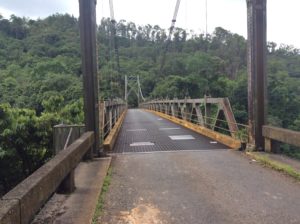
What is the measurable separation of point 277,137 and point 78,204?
3786 mm

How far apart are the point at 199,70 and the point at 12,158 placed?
39104 mm

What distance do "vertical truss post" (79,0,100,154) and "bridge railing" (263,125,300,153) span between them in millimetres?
3009

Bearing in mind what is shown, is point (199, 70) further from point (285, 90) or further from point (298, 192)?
point (298, 192)

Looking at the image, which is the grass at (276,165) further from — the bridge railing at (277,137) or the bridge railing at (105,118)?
the bridge railing at (105,118)

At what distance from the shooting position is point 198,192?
175 inches

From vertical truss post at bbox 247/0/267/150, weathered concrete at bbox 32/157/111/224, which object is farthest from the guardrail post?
weathered concrete at bbox 32/157/111/224

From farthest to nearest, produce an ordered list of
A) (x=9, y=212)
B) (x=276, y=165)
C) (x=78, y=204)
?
(x=276, y=165)
(x=78, y=204)
(x=9, y=212)

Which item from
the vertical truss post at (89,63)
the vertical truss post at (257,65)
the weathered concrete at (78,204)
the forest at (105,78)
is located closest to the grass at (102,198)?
the weathered concrete at (78,204)

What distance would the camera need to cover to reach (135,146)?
8.82 metres

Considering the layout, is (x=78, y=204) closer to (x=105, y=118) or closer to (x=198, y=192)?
(x=198, y=192)

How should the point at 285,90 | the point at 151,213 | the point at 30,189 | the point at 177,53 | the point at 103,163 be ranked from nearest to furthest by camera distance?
the point at 30,189 → the point at 151,213 → the point at 103,163 → the point at 285,90 → the point at 177,53

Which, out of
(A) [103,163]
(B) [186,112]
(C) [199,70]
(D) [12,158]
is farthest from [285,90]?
(A) [103,163]

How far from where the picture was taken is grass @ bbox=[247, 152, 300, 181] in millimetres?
5246

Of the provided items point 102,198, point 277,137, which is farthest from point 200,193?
point 277,137
